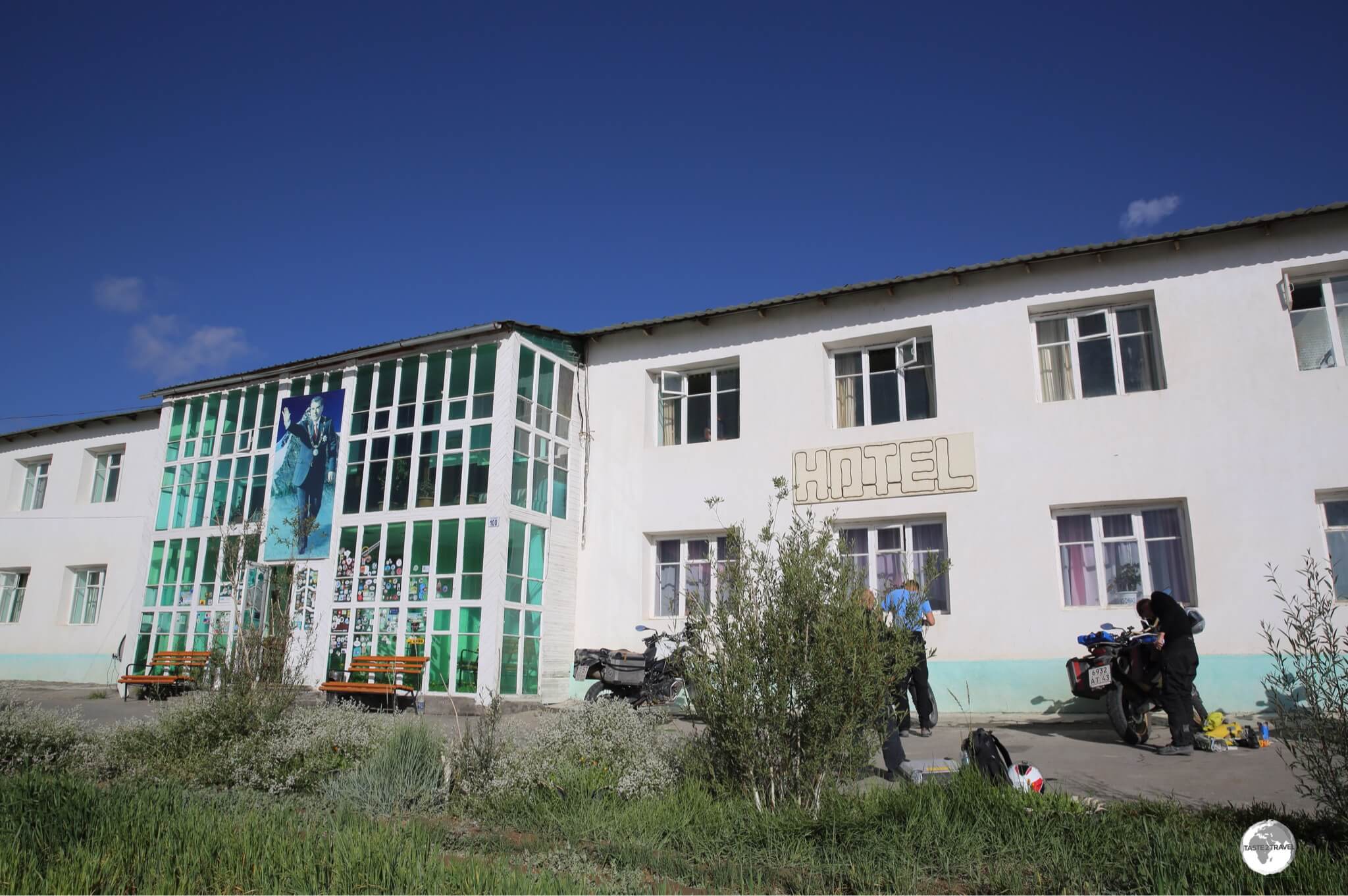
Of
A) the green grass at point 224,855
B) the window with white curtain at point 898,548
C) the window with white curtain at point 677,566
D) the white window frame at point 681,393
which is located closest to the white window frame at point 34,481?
the white window frame at point 681,393

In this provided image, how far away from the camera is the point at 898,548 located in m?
14.2

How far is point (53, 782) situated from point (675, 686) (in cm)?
794

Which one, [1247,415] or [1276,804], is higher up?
[1247,415]

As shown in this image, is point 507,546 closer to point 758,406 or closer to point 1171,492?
point 758,406

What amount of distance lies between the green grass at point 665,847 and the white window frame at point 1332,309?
9410 mm

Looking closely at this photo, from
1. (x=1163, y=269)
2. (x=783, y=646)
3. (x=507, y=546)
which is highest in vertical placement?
(x=1163, y=269)

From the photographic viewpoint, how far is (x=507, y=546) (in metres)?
15.1

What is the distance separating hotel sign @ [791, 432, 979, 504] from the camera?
1377 cm

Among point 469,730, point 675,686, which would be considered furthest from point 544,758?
point 675,686

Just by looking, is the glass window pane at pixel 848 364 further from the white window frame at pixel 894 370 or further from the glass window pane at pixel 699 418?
the glass window pane at pixel 699 418

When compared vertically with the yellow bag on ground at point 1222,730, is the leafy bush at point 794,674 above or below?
above

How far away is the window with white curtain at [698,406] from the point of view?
16344 millimetres

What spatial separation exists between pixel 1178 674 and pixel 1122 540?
4.80 meters

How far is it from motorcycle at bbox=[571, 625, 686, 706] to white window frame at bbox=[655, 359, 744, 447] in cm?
367
